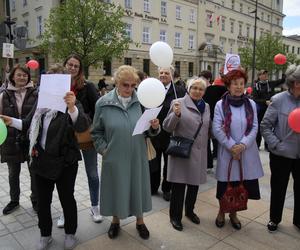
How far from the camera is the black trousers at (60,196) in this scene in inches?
127

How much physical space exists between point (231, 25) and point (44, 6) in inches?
1212

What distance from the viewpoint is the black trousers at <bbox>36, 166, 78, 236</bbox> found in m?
3.21

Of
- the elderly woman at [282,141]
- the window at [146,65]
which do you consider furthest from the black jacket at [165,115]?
the window at [146,65]

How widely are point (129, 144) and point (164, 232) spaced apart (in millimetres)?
1198

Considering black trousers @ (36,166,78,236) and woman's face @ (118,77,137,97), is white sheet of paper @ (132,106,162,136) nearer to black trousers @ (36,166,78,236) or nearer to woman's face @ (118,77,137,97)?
woman's face @ (118,77,137,97)

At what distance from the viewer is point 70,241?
3375 mm

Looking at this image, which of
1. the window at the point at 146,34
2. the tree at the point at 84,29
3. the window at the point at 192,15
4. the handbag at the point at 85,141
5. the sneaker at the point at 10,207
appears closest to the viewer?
the handbag at the point at 85,141

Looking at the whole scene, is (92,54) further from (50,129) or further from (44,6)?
(50,129)

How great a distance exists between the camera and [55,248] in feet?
11.1

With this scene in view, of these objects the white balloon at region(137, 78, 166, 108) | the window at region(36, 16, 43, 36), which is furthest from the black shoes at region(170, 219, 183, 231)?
the window at region(36, 16, 43, 36)

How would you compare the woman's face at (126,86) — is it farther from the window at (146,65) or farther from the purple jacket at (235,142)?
the window at (146,65)

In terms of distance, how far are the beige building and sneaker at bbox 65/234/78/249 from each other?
23.9 m

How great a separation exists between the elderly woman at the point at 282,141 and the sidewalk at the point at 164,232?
27 cm

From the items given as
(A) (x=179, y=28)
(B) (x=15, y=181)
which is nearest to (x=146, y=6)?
(A) (x=179, y=28)
